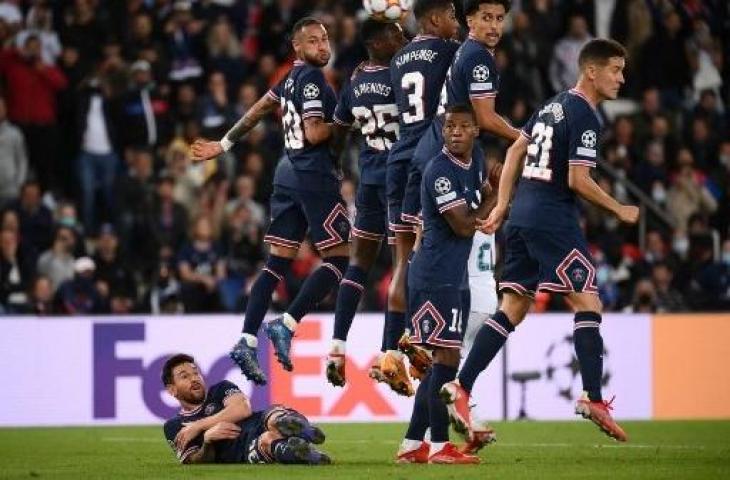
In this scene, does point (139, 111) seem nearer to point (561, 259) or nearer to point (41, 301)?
point (41, 301)

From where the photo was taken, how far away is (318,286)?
47.2 feet

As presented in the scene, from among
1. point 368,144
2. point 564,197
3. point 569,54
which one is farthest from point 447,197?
point 569,54

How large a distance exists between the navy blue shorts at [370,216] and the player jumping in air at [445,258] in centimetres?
176

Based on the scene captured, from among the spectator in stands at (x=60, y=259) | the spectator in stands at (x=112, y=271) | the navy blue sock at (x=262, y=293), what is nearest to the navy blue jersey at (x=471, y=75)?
the navy blue sock at (x=262, y=293)

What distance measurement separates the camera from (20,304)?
19.8m

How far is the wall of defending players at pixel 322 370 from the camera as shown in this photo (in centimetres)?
1895

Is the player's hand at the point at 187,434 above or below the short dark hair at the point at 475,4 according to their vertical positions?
below

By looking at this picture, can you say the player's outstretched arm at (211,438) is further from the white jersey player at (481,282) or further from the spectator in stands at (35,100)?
the spectator in stands at (35,100)

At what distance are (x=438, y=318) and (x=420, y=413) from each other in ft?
2.24

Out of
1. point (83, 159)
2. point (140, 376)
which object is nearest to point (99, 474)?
point (140, 376)

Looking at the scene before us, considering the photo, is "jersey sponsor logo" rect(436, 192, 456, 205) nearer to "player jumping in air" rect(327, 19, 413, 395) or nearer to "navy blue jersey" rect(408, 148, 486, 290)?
"navy blue jersey" rect(408, 148, 486, 290)

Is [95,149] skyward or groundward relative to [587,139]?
skyward

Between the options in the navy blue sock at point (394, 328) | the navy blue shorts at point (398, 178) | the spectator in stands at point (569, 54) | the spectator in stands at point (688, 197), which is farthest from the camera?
the spectator in stands at point (569, 54)

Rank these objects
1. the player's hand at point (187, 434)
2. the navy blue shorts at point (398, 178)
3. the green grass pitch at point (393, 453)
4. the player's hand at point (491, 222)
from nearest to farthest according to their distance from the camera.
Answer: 1. the green grass pitch at point (393, 453)
2. the player's hand at point (491, 222)
3. the player's hand at point (187, 434)
4. the navy blue shorts at point (398, 178)
